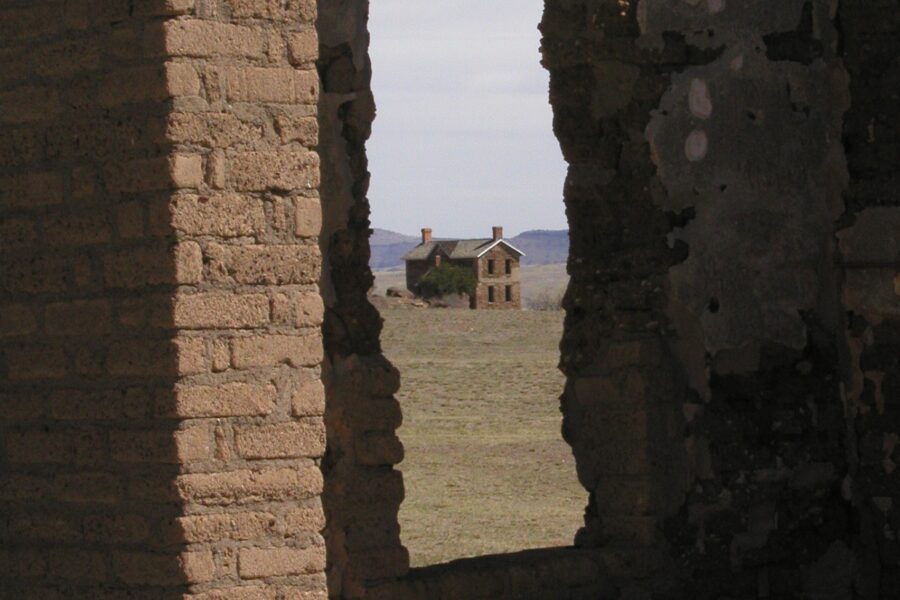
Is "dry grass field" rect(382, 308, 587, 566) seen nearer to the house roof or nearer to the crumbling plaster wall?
the crumbling plaster wall

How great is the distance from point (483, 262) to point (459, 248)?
2364mm

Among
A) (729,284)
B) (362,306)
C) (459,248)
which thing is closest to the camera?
(362,306)

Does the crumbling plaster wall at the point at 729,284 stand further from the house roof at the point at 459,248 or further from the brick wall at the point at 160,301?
the house roof at the point at 459,248

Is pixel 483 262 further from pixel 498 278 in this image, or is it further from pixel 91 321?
pixel 91 321

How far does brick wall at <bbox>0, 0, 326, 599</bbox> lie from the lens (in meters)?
4.75

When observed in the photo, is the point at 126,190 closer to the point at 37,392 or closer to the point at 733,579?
the point at 37,392

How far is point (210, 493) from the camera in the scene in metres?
4.77

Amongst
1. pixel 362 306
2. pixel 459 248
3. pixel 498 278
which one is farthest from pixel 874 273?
pixel 459 248

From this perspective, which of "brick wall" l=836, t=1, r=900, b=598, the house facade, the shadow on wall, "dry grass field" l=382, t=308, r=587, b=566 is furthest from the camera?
the house facade

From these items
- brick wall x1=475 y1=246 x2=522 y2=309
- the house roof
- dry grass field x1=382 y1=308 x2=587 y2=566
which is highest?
the house roof

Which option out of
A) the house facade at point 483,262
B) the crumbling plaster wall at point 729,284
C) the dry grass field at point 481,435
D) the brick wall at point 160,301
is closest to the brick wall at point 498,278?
the house facade at point 483,262

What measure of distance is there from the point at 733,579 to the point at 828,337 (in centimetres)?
117

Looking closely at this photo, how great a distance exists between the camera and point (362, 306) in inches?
284

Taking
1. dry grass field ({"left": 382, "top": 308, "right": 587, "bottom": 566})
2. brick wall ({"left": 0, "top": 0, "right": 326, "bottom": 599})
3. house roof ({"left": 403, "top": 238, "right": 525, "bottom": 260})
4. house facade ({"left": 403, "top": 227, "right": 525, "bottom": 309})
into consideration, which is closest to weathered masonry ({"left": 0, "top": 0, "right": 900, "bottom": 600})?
brick wall ({"left": 0, "top": 0, "right": 326, "bottom": 599})
